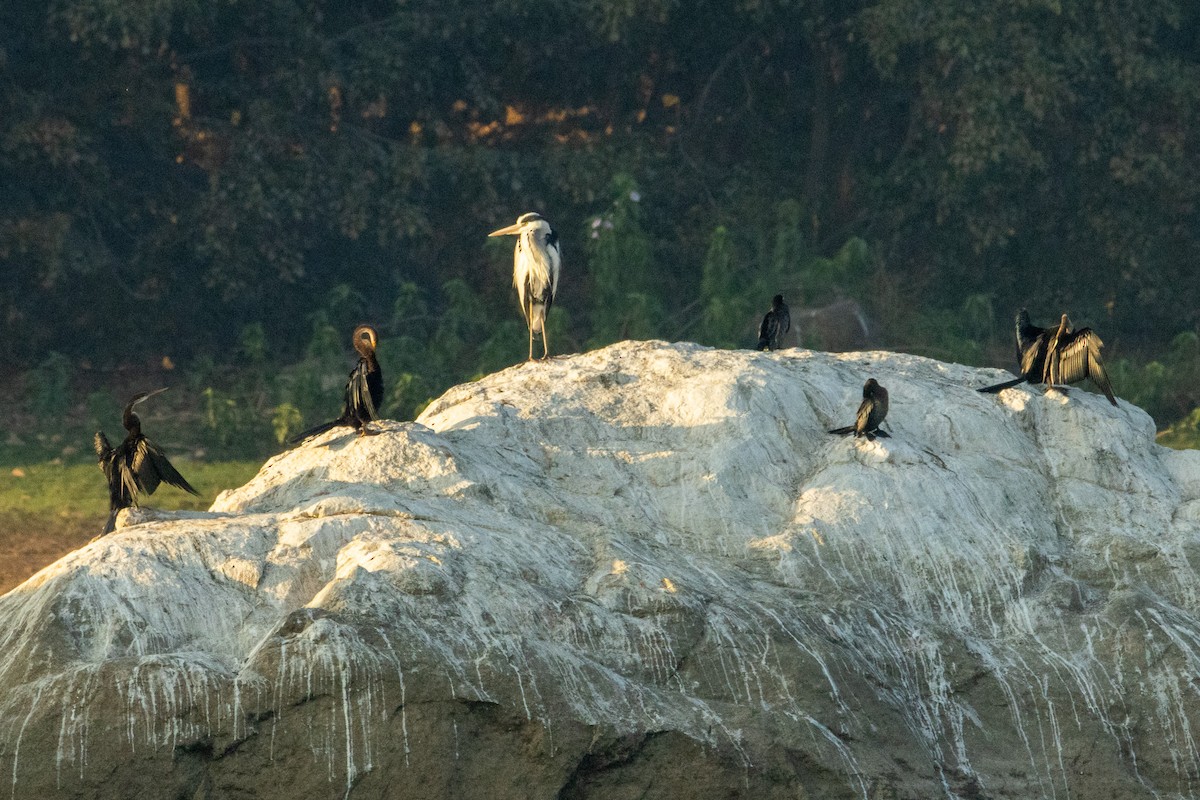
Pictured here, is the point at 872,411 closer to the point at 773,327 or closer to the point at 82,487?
the point at 773,327

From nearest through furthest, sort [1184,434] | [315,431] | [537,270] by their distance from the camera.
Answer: [315,431]
[537,270]
[1184,434]

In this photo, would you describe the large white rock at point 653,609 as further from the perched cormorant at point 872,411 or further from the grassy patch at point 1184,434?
the grassy patch at point 1184,434

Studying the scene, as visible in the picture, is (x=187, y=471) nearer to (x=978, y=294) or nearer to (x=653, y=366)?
(x=653, y=366)

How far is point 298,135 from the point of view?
22.0 meters

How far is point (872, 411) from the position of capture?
10.7 m

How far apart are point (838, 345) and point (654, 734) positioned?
476 inches

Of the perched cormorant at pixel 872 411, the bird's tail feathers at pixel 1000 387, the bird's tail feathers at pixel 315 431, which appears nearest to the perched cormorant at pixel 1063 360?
the bird's tail feathers at pixel 1000 387

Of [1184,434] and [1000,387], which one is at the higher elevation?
[1000,387]

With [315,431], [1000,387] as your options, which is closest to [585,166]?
[1000,387]

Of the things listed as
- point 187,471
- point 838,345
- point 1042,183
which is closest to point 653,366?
point 187,471

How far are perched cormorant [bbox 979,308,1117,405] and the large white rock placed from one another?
0.12 metres

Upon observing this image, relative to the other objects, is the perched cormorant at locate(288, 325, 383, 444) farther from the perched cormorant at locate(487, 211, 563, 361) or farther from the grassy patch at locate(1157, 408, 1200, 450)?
the grassy patch at locate(1157, 408, 1200, 450)

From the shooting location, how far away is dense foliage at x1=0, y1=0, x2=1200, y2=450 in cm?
2103

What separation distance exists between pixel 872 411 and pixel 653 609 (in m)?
1.96
